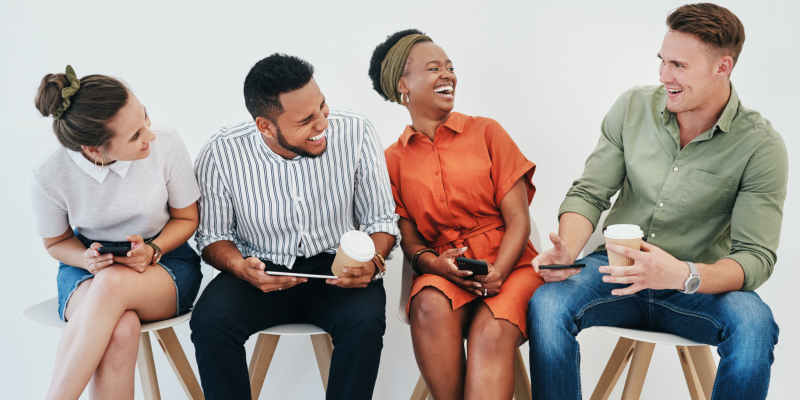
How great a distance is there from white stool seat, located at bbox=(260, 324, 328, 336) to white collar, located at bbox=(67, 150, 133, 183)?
0.68 m

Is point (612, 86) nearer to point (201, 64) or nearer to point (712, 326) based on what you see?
point (712, 326)

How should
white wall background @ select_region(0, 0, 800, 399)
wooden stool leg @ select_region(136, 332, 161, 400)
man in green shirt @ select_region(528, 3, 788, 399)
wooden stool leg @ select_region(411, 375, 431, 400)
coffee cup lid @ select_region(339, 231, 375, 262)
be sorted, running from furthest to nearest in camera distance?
white wall background @ select_region(0, 0, 800, 399) < wooden stool leg @ select_region(411, 375, 431, 400) < wooden stool leg @ select_region(136, 332, 161, 400) < coffee cup lid @ select_region(339, 231, 375, 262) < man in green shirt @ select_region(528, 3, 788, 399)

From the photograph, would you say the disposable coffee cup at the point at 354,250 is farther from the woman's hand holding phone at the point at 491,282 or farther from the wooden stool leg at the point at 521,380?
the wooden stool leg at the point at 521,380

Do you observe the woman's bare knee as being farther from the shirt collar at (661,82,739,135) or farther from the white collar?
the shirt collar at (661,82,739,135)

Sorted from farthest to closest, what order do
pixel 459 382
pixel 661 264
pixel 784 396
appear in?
pixel 784 396 < pixel 459 382 < pixel 661 264

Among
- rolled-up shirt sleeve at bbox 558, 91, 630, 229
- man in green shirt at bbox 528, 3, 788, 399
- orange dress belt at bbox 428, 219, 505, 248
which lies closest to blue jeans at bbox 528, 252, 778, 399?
man in green shirt at bbox 528, 3, 788, 399

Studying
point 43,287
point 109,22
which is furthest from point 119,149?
point 43,287

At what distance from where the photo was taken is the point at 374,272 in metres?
1.91

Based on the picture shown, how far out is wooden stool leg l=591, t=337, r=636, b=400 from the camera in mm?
2000

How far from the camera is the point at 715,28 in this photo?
1710 mm

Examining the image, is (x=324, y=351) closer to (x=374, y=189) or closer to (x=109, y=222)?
(x=374, y=189)

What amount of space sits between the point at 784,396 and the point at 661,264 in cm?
147

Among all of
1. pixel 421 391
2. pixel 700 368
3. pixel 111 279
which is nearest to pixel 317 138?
pixel 111 279

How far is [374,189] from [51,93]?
1.00 m
